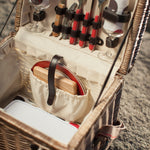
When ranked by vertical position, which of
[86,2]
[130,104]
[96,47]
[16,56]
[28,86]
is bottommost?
[130,104]

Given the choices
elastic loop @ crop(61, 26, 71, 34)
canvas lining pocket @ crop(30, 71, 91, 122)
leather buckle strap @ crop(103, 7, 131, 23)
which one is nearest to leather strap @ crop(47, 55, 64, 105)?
canvas lining pocket @ crop(30, 71, 91, 122)

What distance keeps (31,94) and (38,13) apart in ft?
1.41

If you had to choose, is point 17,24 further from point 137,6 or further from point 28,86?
point 137,6

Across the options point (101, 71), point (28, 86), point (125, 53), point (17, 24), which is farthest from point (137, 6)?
point (28, 86)

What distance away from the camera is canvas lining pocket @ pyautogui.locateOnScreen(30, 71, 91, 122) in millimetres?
999

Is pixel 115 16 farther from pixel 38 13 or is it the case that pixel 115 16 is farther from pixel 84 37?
pixel 38 13

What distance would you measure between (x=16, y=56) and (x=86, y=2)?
45 cm

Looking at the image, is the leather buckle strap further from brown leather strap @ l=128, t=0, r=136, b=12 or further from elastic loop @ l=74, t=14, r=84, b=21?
elastic loop @ l=74, t=14, r=84, b=21

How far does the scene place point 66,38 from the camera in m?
1.04

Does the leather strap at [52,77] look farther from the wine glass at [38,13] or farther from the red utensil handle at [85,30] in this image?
the wine glass at [38,13]

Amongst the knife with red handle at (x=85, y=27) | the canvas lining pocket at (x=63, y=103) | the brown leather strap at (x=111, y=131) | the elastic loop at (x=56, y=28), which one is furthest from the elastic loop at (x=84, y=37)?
the brown leather strap at (x=111, y=131)

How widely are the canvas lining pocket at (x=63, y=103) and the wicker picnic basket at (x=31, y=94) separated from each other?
3.4 inches

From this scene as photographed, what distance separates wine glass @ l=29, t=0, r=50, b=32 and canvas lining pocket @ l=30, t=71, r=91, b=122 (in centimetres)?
22

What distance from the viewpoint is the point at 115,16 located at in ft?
2.69
